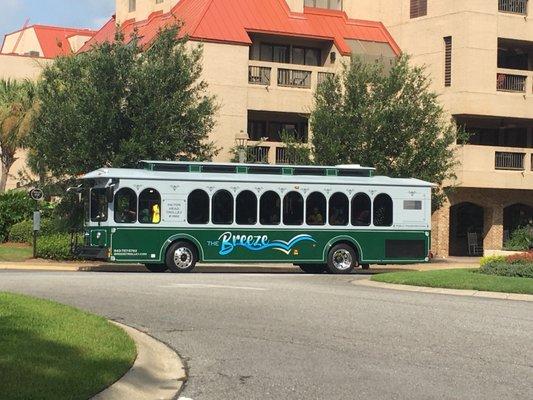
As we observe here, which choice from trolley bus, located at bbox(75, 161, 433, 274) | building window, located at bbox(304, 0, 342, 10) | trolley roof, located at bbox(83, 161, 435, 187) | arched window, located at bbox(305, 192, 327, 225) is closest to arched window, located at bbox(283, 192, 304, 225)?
trolley bus, located at bbox(75, 161, 433, 274)

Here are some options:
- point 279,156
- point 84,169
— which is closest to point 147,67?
point 84,169

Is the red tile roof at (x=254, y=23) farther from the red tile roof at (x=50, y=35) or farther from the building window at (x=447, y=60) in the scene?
the red tile roof at (x=50, y=35)

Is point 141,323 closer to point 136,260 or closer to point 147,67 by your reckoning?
point 136,260

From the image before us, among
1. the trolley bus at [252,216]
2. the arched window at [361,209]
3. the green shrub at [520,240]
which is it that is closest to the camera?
the trolley bus at [252,216]

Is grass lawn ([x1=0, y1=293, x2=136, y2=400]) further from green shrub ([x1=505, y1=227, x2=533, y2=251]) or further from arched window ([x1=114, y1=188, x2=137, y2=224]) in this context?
green shrub ([x1=505, y1=227, x2=533, y2=251])

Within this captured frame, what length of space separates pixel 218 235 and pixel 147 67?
7159 millimetres

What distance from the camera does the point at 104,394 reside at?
7.98 metres

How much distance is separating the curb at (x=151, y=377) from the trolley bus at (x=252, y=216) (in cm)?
1402

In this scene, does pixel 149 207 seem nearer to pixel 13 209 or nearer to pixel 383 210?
pixel 383 210

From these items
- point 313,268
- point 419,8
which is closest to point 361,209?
point 313,268

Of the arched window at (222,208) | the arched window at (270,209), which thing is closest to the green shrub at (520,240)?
the arched window at (270,209)

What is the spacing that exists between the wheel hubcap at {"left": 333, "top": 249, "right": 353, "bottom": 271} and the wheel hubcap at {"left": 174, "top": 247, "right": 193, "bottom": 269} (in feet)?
14.9

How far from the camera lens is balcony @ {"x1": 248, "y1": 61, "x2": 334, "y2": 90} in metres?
39.1

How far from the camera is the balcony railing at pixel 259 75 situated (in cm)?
3906
